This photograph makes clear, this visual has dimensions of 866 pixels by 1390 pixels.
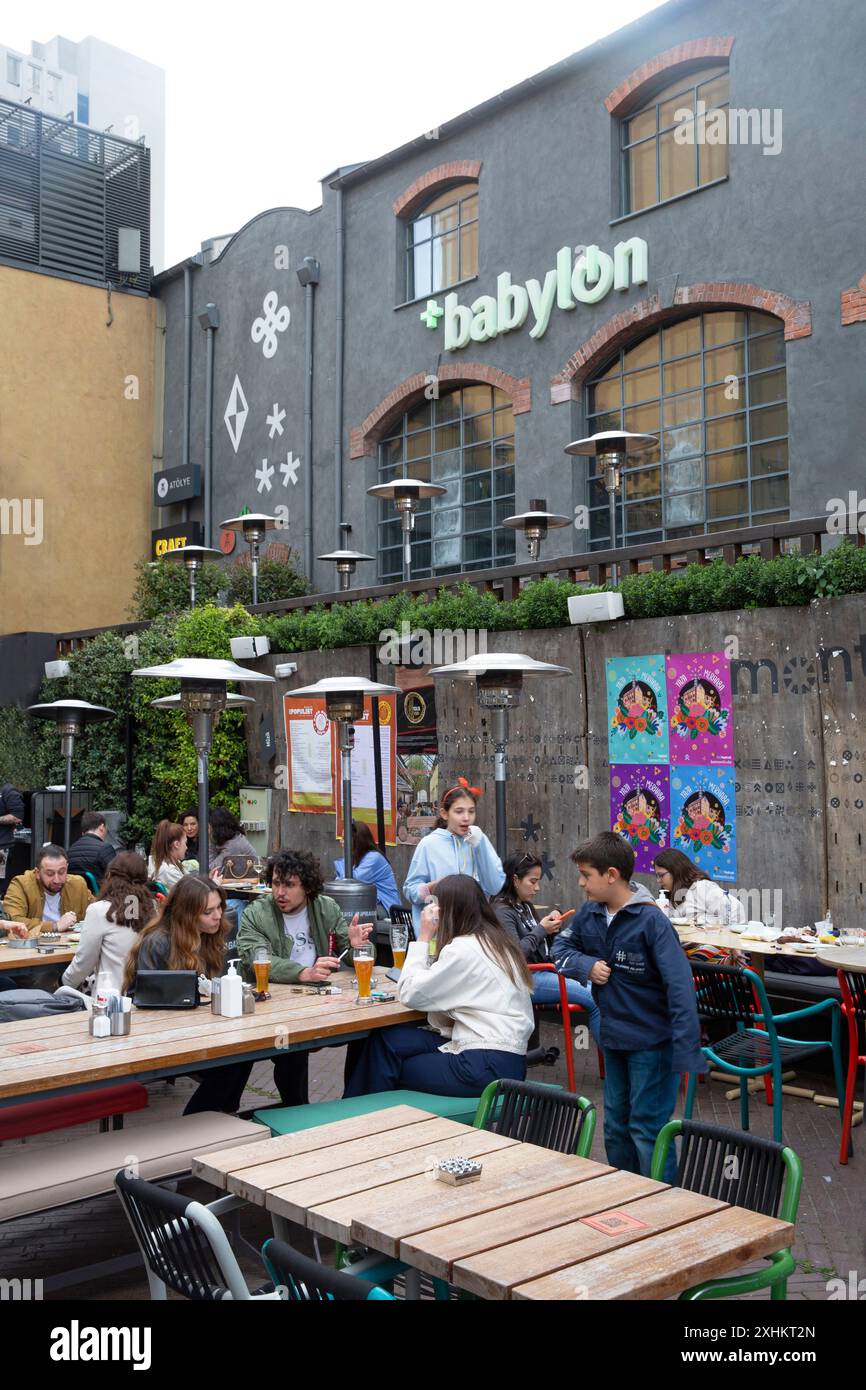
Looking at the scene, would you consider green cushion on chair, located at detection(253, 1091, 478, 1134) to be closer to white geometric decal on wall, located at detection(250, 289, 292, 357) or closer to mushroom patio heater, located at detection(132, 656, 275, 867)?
mushroom patio heater, located at detection(132, 656, 275, 867)

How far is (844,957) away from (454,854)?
2.66 m

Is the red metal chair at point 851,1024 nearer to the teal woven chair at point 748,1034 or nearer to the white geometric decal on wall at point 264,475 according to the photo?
the teal woven chair at point 748,1034

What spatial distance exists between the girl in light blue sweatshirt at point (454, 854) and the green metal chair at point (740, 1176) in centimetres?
416

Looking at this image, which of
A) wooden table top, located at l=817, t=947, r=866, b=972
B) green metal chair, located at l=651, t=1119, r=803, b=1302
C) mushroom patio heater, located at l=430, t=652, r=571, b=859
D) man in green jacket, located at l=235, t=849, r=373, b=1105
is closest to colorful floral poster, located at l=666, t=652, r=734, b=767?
mushroom patio heater, located at l=430, t=652, r=571, b=859

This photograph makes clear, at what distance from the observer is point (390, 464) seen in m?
18.6

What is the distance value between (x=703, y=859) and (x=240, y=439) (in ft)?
46.1

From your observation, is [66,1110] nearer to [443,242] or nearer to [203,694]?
[203,694]

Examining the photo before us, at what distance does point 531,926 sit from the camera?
7.69m

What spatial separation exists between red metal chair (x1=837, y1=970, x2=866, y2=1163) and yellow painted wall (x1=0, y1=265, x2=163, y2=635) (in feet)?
56.9

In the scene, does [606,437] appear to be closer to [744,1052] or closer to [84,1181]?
[744,1052]

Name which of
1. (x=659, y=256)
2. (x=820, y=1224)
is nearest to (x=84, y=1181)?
(x=820, y=1224)

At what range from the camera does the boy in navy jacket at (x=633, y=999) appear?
4.86 meters

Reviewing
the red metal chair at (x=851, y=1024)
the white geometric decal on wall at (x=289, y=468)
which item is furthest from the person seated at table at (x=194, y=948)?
the white geometric decal on wall at (x=289, y=468)

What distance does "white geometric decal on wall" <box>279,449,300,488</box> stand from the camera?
19750 mm
